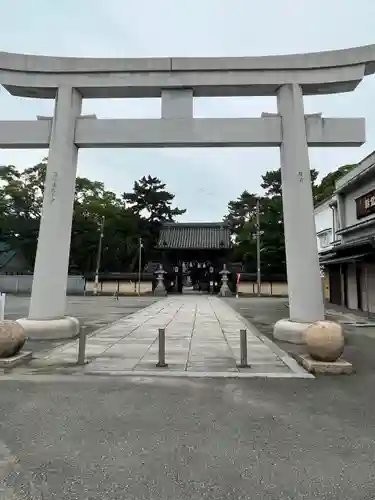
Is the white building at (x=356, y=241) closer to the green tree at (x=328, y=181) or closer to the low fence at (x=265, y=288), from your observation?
the low fence at (x=265, y=288)

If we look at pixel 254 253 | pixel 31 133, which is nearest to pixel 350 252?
pixel 31 133

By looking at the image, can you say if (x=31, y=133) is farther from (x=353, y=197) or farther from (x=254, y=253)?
(x=254, y=253)

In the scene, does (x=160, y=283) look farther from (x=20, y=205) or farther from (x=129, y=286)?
(x=20, y=205)

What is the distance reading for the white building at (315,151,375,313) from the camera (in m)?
19.3

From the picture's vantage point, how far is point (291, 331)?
427 inches

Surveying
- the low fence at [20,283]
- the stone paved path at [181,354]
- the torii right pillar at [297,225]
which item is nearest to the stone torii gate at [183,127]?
the torii right pillar at [297,225]

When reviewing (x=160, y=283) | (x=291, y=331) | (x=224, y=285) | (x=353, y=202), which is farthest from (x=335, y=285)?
(x=160, y=283)

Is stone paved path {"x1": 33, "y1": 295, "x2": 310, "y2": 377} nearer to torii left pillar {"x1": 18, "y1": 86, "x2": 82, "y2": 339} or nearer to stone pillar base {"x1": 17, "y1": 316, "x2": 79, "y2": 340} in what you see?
stone pillar base {"x1": 17, "y1": 316, "x2": 79, "y2": 340}

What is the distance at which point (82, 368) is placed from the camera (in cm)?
777

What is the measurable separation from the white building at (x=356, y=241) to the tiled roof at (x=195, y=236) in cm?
1826

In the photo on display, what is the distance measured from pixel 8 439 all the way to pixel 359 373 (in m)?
6.30

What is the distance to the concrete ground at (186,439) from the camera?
11.1 ft

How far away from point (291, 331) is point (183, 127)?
6.61 m

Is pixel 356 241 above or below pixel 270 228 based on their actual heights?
below
